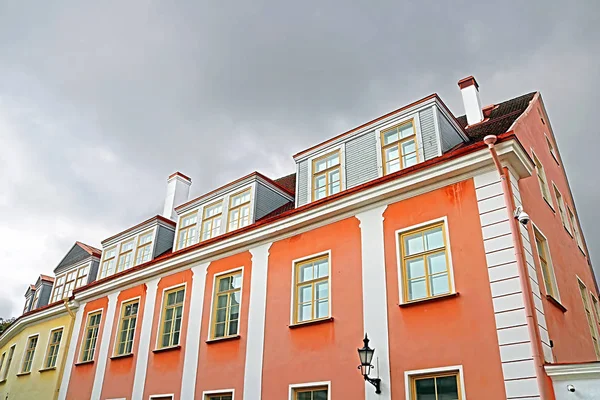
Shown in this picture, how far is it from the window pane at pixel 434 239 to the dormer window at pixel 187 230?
840 centimetres

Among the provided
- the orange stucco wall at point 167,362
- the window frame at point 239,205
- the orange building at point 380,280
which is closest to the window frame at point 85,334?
the orange building at point 380,280

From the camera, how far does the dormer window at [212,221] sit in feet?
51.6

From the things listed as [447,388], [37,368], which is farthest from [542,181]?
[37,368]

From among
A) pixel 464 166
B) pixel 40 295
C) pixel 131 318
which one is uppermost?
pixel 40 295

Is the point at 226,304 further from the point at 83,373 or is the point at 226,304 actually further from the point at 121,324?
the point at 83,373

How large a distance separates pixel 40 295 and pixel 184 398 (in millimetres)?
14164

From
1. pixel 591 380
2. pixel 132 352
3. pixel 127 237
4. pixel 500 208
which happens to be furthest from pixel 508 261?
pixel 127 237

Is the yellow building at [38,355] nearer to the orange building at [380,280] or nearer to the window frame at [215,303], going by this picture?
the orange building at [380,280]

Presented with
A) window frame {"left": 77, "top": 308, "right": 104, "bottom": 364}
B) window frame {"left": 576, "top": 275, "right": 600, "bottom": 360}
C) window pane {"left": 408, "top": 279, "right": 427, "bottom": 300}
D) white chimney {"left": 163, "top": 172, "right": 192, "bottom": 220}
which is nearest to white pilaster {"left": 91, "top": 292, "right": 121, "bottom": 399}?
window frame {"left": 77, "top": 308, "right": 104, "bottom": 364}

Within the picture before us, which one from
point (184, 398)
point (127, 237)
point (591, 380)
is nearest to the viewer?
point (591, 380)

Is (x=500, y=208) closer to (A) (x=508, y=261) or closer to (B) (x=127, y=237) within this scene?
(A) (x=508, y=261)

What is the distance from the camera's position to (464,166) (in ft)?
33.0

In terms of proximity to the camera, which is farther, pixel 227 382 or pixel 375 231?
pixel 227 382

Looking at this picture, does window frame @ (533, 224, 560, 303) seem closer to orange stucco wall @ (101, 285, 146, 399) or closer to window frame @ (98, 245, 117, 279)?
orange stucco wall @ (101, 285, 146, 399)
